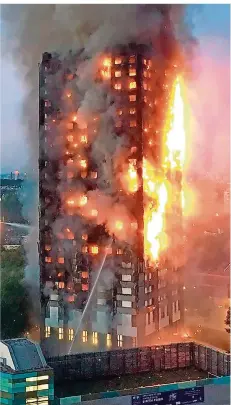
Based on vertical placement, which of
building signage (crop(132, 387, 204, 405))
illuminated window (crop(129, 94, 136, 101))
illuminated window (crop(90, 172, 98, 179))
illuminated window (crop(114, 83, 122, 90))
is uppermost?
illuminated window (crop(114, 83, 122, 90))

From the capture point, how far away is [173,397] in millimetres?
8086

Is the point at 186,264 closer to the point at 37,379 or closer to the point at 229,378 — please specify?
the point at 229,378

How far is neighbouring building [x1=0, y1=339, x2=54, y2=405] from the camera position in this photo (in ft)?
23.8

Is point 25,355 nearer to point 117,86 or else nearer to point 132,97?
point 132,97

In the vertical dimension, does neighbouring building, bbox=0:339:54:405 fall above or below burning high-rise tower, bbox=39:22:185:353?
below

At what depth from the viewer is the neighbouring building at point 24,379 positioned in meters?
7.25

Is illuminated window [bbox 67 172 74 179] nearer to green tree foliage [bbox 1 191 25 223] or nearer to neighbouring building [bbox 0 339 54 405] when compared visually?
green tree foliage [bbox 1 191 25 223]

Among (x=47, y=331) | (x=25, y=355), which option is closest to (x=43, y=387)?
(x=25, y=355)

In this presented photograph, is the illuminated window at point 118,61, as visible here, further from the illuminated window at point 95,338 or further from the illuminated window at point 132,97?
the illuminated window at point 95,338

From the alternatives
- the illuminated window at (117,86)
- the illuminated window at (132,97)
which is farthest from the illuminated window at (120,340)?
the illuminated window at (117,86)

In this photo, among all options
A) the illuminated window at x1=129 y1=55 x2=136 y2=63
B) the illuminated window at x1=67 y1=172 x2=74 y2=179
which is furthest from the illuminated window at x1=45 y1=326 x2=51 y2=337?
the illuminated window at x1=129 y1=55 x2=136 y2=63

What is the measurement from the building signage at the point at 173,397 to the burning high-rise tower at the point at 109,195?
3.00 meters

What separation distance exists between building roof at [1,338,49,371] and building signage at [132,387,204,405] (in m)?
1.37

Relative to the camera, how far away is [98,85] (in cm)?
1135
